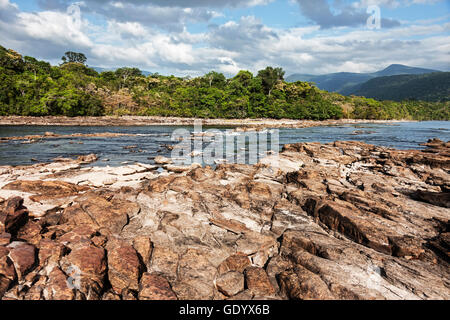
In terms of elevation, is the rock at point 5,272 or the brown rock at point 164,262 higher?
the rock at point 5,272

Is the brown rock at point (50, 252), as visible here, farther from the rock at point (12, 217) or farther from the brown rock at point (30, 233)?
the rock at point (12, 217)

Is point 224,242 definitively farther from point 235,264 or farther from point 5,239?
point 5,239

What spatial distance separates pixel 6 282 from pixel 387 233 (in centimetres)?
949

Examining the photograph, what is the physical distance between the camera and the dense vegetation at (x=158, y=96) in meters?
67.7

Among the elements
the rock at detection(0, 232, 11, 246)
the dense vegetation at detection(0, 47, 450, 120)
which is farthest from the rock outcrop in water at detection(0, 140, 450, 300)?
the dense vegetation at detection(0, 47, 450, 120)

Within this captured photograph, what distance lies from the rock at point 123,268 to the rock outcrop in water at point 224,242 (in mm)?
24

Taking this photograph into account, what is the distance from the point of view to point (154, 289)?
4977 mm

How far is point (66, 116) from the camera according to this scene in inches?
2707

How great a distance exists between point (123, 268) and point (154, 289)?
3.54ft

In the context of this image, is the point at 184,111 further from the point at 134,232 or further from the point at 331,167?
the point at 134,232

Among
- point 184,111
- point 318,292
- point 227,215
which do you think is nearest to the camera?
point 318,292

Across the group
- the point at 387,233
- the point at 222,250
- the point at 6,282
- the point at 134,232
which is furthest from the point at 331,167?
the point at 6,282

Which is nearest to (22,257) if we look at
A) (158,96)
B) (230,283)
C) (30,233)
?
(30,233)

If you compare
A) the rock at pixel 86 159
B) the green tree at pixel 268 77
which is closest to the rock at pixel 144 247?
the rock at pixel 86 159
